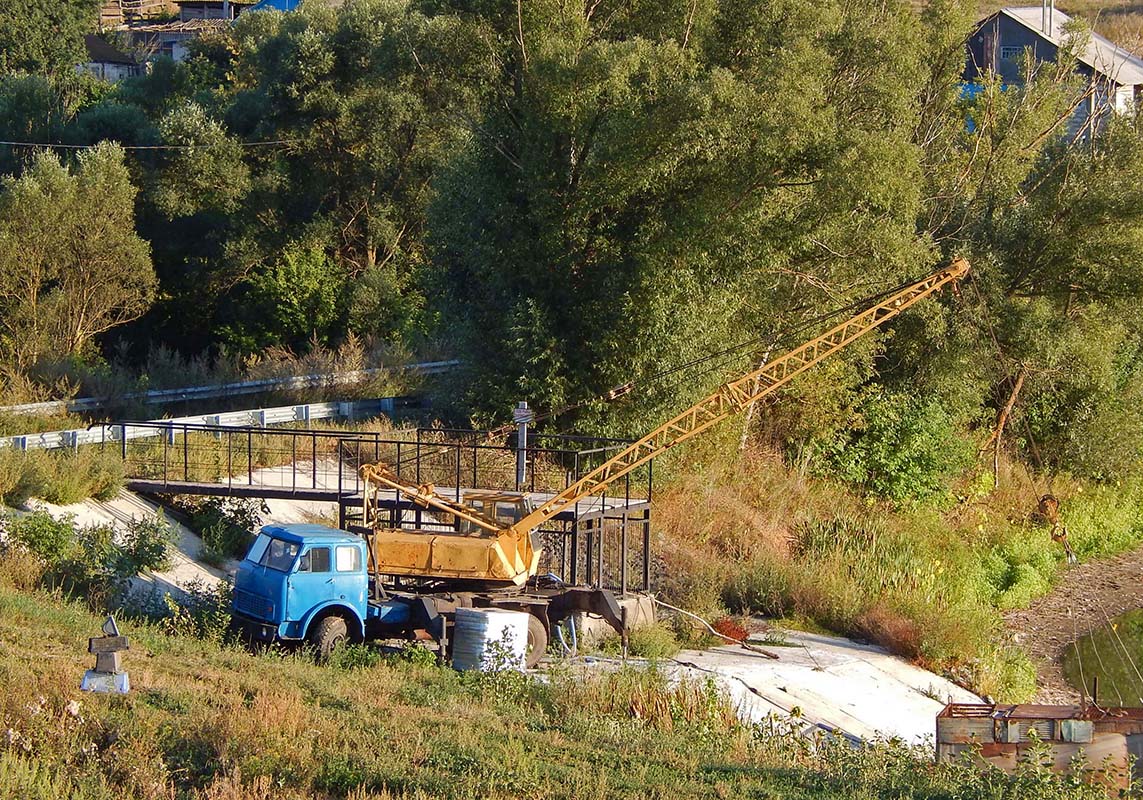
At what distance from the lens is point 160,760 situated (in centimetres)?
1120

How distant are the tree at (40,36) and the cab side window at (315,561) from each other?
178 ft

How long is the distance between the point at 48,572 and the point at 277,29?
31412 millimetres

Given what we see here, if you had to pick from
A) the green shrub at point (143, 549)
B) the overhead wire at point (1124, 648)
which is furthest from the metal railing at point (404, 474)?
the overhead wire at point (1124, 648)

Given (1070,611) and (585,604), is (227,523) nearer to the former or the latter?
(585,604)

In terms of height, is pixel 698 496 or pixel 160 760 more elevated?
pixel 698 496

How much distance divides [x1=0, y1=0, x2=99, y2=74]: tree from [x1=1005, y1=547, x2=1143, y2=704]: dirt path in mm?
54079

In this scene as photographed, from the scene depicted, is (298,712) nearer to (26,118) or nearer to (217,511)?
(217,511)

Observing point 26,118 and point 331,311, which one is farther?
point 26,118

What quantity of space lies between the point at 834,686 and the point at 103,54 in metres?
70.7

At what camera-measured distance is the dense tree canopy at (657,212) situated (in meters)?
28.1

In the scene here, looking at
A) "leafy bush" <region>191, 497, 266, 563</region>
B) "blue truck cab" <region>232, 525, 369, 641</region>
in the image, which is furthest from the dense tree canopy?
"blue truck cab" <region>232, 525, 369, 641</region>

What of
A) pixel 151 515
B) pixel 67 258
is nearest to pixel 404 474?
pixel 151 515

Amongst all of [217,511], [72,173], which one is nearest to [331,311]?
[72,173]

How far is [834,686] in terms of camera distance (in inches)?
790
